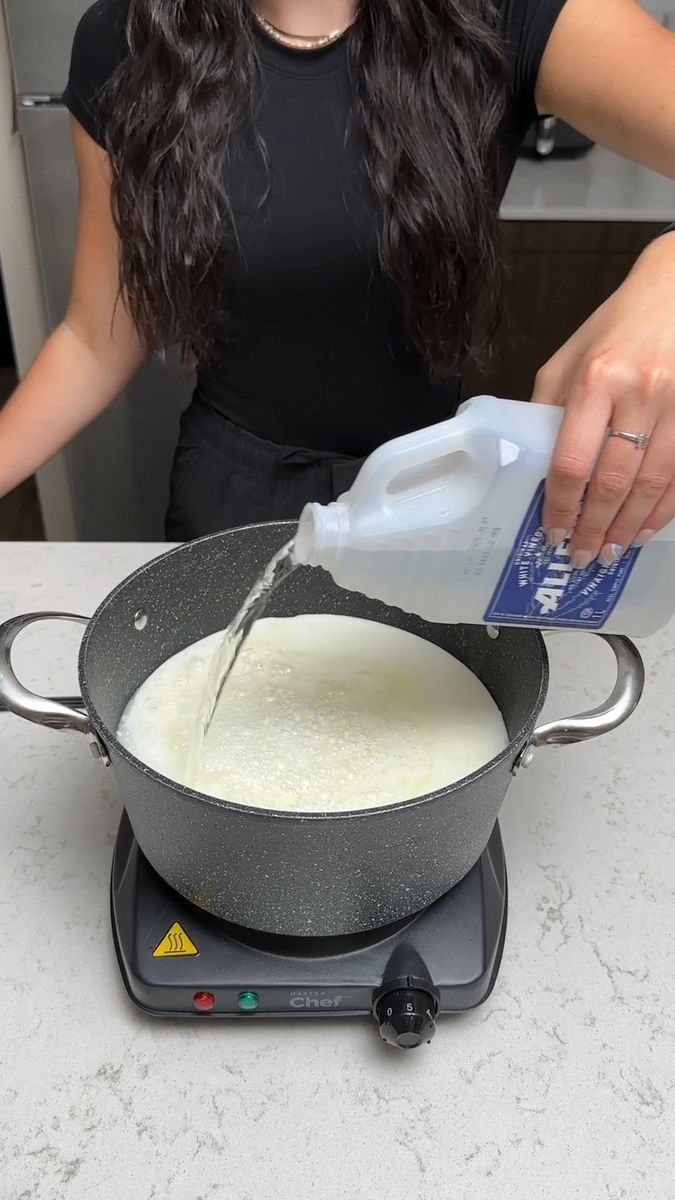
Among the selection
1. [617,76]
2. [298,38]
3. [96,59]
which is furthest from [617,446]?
[96,59]

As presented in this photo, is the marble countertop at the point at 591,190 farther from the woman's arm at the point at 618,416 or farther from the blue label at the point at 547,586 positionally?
the blue label at the point at 547,586

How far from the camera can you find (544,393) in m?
0.68

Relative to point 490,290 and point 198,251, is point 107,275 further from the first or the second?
point 490,290

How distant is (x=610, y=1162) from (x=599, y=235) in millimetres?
1692

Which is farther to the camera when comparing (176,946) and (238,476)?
(238,476)

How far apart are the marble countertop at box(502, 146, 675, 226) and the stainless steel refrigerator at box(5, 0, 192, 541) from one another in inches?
30.1

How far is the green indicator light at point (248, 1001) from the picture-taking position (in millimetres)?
708

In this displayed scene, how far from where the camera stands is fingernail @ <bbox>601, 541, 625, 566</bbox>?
64 cm

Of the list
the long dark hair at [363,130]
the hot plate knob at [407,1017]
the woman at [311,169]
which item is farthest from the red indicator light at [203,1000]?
the long dark hair at [363,130]

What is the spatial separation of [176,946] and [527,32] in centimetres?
97

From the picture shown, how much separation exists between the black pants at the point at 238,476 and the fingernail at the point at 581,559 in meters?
0.68

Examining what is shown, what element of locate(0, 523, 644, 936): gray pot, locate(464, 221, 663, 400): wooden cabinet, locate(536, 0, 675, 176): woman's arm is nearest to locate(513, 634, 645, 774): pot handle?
locate(0, 523, 644, 936): gray pot

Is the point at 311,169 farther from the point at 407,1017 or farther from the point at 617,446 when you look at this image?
the point at 407,1017

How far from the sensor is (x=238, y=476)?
1.38 m
